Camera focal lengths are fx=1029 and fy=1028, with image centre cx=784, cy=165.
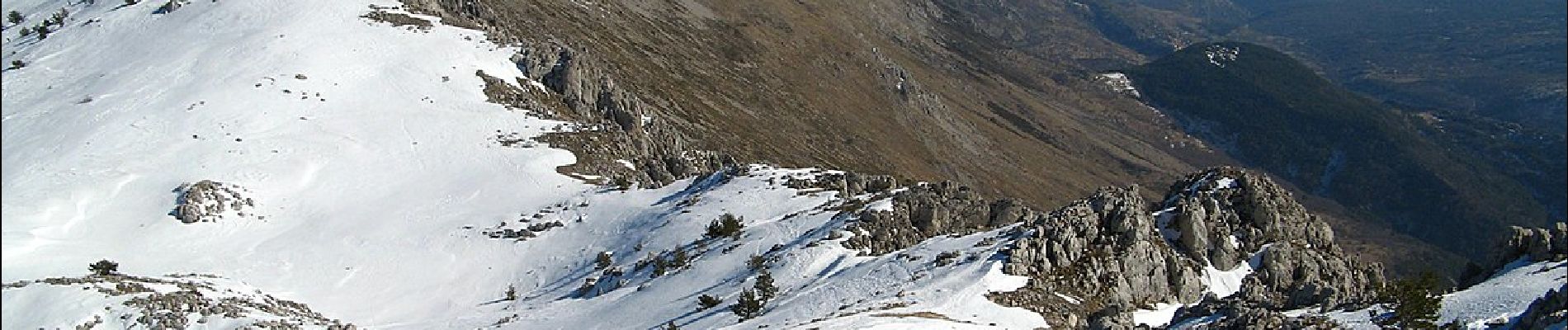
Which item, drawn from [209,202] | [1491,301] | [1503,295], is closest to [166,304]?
[209,202]

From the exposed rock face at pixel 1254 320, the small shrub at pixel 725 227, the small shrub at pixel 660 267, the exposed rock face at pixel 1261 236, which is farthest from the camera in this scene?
the small shrub at pixel 725 227

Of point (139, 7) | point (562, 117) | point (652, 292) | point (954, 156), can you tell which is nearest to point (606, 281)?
point (652, 292)

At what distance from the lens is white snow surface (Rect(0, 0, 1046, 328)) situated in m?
34.4

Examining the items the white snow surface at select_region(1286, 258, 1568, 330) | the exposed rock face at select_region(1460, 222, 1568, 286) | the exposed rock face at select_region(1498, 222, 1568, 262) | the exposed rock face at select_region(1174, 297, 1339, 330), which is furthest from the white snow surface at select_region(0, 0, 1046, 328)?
the exposed rock face at select_region(1498, 222, 1568, 262)

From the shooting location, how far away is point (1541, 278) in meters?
27.6

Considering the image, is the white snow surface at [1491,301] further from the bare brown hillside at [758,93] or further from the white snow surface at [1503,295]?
the bare brown hillside at [758,93]

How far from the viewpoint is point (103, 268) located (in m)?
36.4

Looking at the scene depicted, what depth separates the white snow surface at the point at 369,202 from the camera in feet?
113

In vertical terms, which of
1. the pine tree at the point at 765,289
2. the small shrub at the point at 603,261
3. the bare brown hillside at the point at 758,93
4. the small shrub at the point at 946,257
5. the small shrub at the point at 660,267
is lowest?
the bare brown hillside at the point at 758,93

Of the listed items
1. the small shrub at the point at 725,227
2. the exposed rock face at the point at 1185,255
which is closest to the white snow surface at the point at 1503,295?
the exposed rock face at the point at 1185,255

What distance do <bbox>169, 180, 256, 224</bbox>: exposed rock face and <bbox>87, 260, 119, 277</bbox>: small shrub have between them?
5576mm

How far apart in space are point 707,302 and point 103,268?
21.8 metres

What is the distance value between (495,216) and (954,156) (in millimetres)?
136369

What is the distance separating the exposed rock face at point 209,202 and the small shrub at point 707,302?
75.8 feet
